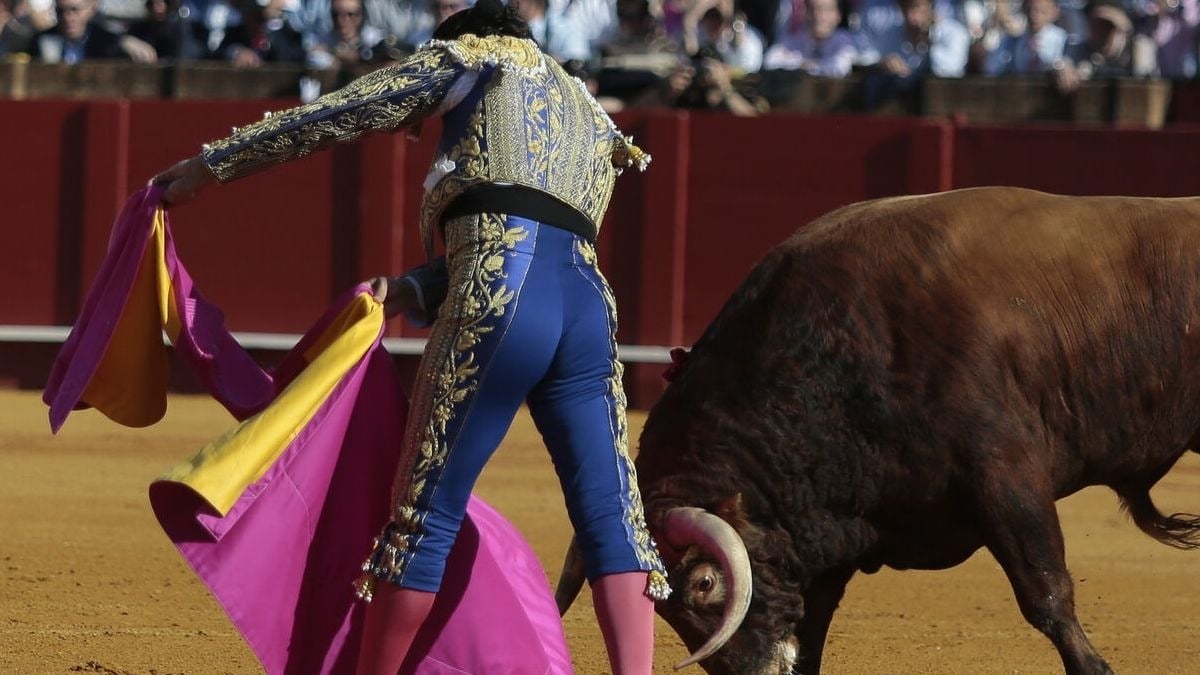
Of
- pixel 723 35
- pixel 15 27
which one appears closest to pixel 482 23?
pixel 723 35

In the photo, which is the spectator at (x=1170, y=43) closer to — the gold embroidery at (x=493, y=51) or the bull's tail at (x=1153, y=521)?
the bull's tail at (x=1153, y=521)

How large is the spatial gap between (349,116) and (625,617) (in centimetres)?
88

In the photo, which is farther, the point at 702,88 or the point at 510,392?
the point at 702,88

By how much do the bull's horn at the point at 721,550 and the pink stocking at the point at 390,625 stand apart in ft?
1.91

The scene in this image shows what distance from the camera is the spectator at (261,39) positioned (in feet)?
30.2

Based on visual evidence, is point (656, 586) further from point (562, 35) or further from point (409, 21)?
point (409, 21)

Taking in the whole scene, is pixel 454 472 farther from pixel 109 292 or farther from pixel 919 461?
pixel 919 461

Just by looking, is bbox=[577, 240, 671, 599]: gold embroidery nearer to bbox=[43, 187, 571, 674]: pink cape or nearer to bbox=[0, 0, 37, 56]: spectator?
bbox=[43, 187, 571, 674]: pink cape

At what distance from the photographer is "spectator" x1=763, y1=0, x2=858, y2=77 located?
28.9 feet

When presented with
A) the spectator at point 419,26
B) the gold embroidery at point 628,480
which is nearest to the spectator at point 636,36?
the spectator at point 419,26

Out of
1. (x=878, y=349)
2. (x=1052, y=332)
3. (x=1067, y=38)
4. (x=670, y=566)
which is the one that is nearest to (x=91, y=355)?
(x=670, y=566)

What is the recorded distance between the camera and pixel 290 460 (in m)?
2.96

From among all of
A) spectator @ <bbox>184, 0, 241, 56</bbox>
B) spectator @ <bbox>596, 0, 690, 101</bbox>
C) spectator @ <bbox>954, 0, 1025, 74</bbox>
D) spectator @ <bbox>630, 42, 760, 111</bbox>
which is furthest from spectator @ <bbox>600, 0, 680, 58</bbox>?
spectator @ <bbox>184, 0, 241, 56</bbox>

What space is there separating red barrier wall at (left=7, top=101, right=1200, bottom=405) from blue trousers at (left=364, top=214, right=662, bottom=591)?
5.50 metres
